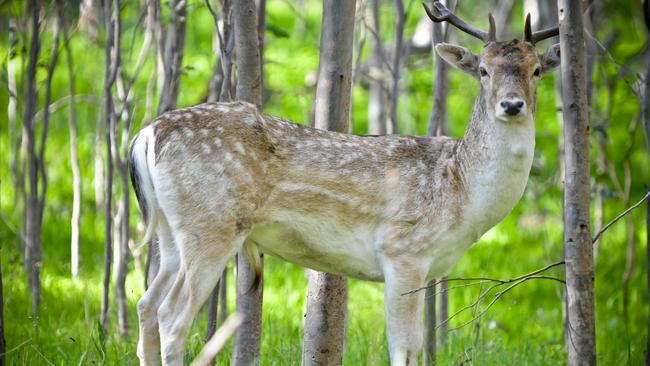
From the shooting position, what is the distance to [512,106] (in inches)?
181

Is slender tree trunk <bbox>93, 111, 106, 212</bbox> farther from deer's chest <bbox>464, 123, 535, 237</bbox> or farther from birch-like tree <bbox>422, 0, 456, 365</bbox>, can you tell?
deer's chest <bbox>464, 123, 535, 237</bbox>

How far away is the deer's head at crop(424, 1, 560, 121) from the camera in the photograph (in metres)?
4.66

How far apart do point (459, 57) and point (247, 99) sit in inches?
45.6

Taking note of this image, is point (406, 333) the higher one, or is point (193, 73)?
point (193, 73)

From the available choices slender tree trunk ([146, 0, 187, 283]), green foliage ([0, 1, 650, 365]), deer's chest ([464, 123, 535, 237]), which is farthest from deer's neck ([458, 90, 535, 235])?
slender tree trunk ([146, 0, 187, 283])

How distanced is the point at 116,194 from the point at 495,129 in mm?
5295

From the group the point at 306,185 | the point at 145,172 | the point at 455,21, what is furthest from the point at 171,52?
the point at 455,21

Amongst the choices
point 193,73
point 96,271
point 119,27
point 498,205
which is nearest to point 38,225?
point 96,271

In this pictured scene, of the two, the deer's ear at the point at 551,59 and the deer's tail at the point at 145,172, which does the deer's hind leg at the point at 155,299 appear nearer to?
the deer's tail at the point at 145,172

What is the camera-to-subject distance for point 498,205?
191 inches

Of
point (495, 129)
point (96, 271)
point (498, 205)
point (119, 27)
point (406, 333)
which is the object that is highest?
point (119, 27)

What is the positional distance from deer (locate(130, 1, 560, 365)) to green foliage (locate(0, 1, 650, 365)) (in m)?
0.52

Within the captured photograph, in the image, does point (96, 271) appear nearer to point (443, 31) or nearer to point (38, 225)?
point (38, 225)

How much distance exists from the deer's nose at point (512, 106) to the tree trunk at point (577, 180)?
2.05 ft
